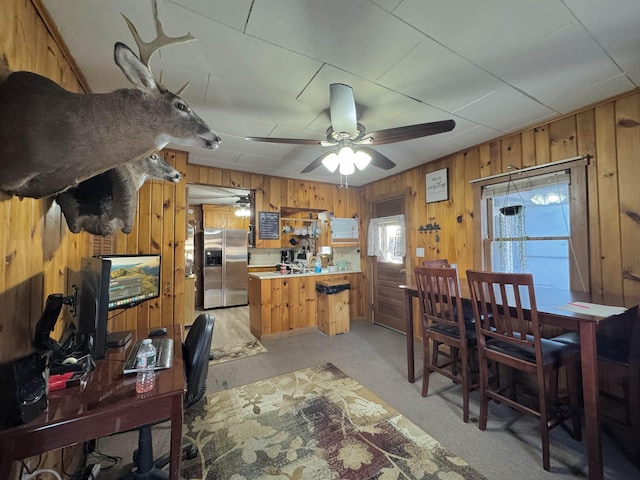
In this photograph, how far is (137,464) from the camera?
1421 mm

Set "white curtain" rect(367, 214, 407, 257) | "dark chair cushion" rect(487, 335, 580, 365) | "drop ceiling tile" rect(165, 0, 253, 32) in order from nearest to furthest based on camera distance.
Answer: "drop ceiling tile" rect(165, 0, 253, 32)
"dark chair cushion" rect(487, 335, 580, 365)
"white curtain" rect(367, 214, 407, 257)

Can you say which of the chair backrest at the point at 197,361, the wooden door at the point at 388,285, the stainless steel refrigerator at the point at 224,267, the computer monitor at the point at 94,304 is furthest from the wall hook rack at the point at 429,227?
the stainless steel refrigerator at the point at 224,267

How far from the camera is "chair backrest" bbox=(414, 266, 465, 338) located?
1.99 metres

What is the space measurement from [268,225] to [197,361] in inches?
115

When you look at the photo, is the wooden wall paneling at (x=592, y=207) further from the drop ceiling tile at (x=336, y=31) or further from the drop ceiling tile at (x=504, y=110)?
the drop ceiling tile at (x=336, y=31)

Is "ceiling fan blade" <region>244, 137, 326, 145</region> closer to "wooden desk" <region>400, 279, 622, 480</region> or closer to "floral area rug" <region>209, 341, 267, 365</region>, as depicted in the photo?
"wooden desk" <region>400, 279, 622, 480</region>

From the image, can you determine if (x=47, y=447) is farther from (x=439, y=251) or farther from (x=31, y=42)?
(x=439, y=251)

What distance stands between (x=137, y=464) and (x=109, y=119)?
5.88 ft

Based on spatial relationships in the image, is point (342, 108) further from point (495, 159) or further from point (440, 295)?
point (495, 159)

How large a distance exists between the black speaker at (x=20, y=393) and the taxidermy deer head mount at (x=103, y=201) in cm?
76

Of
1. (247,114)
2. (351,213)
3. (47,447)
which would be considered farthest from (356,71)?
(351,213)

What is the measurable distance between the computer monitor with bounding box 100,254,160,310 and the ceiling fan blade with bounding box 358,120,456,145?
207 centimetres

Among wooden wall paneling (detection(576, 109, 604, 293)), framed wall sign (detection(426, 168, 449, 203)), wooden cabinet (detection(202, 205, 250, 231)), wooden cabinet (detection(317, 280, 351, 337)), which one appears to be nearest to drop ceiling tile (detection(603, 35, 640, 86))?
wooden wall paneling (detection(576, 109, 604, 293))

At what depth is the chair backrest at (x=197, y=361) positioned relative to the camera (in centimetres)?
142
